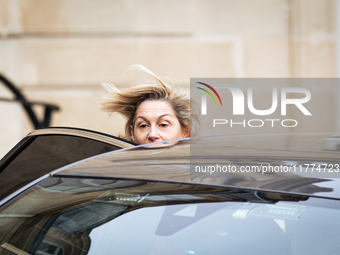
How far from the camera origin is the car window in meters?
1.00

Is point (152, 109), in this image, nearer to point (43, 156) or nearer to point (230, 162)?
point (43, 156)

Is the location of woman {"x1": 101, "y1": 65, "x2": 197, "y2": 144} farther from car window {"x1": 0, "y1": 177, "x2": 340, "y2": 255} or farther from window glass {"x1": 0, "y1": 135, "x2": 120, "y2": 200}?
car window {"x1": 0, "y1": 177, "x2": 340, "y2": 255}

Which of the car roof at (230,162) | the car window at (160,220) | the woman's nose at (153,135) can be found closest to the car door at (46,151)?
the car roof at (230,162)

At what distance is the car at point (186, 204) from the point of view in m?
1.00

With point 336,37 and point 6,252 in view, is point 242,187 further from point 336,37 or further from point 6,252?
point 336,37

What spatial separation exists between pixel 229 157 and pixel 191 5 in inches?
151

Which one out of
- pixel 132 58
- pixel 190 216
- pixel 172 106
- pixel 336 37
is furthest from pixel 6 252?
pixel 336 37

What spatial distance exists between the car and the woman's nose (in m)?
0.95

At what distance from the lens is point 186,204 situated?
1069 mm

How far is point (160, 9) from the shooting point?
4762mm

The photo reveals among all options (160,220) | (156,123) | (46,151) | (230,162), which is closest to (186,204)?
(160,220)

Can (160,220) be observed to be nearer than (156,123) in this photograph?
Yes

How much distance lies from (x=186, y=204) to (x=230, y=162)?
218mm

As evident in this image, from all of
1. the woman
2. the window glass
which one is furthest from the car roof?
the woman
